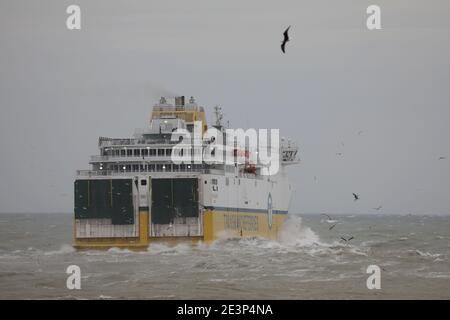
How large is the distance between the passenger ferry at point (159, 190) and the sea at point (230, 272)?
771 mm

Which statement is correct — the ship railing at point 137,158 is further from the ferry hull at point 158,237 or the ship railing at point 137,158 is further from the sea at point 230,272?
the sea at point 230,272

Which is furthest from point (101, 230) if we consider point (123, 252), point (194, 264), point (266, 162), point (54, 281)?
point (266, 162)

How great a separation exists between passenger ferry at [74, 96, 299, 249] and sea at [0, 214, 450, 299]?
77cm

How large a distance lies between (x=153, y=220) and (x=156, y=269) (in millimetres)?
6085

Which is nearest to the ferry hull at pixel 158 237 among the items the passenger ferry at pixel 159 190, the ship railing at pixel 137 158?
the passenger ferry at pixel 159 190

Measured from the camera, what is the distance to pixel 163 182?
5522 cm

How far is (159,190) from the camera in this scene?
5509cm

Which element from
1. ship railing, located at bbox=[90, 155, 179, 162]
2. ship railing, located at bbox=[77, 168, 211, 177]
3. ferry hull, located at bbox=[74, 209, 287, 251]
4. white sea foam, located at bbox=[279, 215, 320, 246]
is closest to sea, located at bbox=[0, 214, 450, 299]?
ferry hull, located at bbox=[74, 209, 287, 251]

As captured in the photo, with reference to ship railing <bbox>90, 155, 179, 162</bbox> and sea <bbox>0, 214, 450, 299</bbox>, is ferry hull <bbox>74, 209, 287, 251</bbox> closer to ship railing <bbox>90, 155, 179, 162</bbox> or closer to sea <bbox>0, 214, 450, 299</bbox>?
sea <bbox>0, 214, 450, 299</bbox>

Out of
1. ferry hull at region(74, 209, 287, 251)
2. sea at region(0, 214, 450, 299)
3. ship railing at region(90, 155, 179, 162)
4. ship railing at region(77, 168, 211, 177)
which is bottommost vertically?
sea at region(0, 214, 450, 299)

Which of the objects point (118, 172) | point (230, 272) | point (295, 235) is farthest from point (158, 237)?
point (295, 235)

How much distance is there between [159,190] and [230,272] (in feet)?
25.9

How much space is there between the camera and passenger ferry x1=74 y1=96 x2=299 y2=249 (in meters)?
55.2
